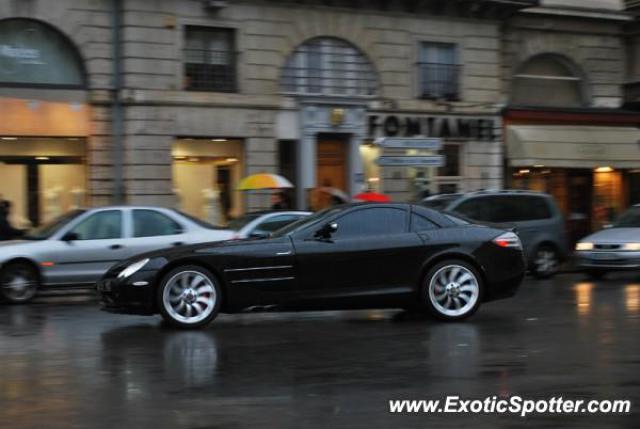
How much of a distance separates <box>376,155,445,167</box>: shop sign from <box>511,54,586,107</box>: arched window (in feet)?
22.9

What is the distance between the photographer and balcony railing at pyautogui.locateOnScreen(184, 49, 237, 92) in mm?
21094

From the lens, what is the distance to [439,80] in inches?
955

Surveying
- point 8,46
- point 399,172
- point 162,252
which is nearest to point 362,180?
point 399,172

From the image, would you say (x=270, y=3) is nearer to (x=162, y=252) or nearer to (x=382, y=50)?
(x=382, y=50)

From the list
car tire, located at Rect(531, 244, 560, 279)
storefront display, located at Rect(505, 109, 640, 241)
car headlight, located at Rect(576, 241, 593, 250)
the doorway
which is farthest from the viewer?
storefront display, located at Rect(505, 109, 640, 241)

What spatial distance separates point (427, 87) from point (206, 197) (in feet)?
22.9

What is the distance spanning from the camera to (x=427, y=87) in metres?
24.1

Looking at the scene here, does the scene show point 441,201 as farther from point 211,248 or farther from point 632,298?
point 211,248

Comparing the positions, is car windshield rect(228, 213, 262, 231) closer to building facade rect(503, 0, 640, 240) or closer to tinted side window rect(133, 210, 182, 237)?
tinted side window rect(133, 210, 182, 237)

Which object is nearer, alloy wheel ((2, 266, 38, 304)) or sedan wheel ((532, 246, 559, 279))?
alloy wheel ((2, 266, 38, 304))

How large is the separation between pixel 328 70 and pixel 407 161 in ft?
14.5

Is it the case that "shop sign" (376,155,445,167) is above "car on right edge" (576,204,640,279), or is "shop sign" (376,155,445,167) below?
above

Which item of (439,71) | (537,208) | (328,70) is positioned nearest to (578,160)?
(439,71)

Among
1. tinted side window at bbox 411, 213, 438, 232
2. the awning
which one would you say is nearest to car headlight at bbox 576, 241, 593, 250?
tinted side window at bbox 411, 213, 438, 232
